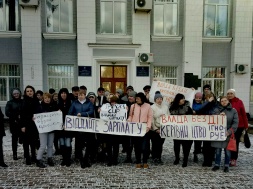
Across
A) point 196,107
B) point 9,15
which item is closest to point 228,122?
point 196,107

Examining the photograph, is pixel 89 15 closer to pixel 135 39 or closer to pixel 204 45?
pixel 135 39

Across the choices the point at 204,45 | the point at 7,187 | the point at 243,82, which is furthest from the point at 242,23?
the point at 7,187

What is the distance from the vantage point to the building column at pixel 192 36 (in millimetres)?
12766

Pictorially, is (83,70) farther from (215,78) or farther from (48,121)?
(215,78)

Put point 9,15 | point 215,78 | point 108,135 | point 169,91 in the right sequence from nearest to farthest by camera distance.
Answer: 1. point 108,135
2. point 169,91
3. point 9,15
4. point 215,78

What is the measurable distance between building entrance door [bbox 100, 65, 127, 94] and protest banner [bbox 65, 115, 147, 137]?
7200 millimetres

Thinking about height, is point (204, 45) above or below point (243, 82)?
above

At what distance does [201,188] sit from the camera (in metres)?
4.77

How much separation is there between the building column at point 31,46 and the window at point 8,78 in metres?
0.83

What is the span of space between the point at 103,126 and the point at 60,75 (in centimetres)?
766

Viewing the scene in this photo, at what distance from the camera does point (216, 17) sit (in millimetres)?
13523

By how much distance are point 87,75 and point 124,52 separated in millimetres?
2287

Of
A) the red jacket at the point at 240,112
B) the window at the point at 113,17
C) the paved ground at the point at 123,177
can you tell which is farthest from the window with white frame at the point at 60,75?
the red jacket at the point at 240,112

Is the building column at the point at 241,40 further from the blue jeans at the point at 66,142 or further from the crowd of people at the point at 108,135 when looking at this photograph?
the blue jeans at the point at 66,142
